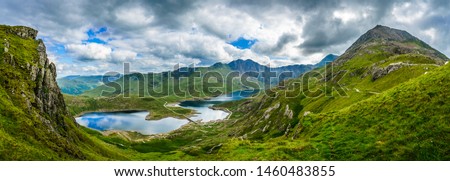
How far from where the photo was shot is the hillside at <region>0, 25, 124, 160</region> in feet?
177

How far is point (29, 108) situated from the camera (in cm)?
7319

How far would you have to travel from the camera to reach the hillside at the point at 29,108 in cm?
5403

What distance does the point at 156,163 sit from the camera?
29859 mm

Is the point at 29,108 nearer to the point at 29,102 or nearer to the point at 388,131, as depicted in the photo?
the point at 29,102

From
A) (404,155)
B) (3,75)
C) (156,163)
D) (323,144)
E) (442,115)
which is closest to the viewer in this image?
(156,163)

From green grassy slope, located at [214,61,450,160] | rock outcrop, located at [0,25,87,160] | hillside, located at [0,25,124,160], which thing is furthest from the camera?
rock outcrop, located at [0,25,87,160]

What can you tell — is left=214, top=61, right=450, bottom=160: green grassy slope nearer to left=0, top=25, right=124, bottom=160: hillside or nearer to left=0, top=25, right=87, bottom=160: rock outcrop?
left=0, top=25, right=124, bottom=160: hillside

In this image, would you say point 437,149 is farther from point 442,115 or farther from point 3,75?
point 3,75

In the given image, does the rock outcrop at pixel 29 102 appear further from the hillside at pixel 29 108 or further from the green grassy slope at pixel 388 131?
the green grassy slope at pixel 388 131

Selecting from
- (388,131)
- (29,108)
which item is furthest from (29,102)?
(388,131)

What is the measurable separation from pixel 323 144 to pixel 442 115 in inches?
578

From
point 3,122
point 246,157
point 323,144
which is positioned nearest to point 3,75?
point 3,122

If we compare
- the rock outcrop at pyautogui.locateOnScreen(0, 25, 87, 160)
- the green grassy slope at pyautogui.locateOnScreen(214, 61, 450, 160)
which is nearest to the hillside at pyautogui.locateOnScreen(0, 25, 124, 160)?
the rock outcrop at pyautogui.locateOnScreen(0, 25, 87, 160)

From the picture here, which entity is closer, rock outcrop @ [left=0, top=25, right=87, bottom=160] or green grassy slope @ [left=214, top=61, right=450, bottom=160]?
green grassy slope @ [left=214, top=61, right=450, bottom=160]
